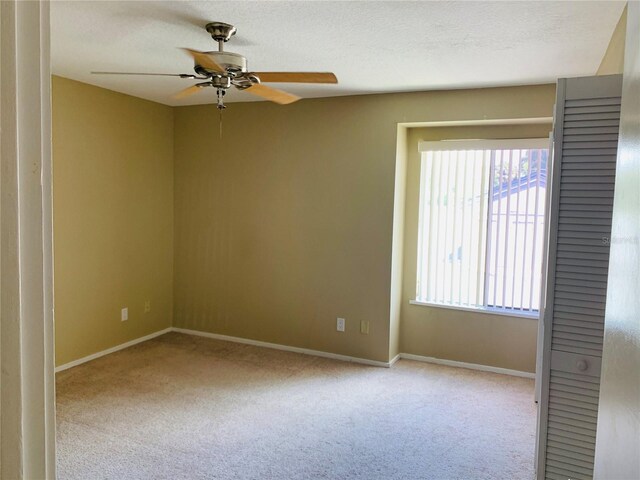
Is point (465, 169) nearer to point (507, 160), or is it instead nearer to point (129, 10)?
point (507, 160)

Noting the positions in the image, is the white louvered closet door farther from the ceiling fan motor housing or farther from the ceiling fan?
the ceiling fan motor housing

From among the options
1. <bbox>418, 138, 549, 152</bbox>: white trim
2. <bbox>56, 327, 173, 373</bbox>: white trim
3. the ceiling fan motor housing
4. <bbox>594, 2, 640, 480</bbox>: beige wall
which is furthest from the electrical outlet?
<bbox>594, 2, 640, 480</bbox>: beige wall

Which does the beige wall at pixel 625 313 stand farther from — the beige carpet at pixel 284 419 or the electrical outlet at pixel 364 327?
the electrical outlet at pixel 364 327

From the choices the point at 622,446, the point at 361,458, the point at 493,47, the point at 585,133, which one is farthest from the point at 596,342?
the point at 493,47

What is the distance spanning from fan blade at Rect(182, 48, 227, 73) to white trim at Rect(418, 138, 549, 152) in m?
2.44

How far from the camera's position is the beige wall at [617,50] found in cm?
232

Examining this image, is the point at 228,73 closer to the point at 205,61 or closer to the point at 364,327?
the point at 205,61

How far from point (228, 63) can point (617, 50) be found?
6.27ft

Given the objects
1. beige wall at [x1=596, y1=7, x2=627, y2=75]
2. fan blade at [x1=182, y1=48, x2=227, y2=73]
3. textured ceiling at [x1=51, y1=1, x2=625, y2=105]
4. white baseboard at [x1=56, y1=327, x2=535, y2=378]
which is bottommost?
white baseboard at [x1=56, y1=327, x2=535, y2=378]

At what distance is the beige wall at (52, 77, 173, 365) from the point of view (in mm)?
4242

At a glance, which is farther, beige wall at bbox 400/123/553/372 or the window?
beige wall at bbox 400/123/553/372

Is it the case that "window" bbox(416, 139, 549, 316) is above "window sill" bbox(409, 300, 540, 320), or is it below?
above

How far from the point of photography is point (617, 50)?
2.47 metres

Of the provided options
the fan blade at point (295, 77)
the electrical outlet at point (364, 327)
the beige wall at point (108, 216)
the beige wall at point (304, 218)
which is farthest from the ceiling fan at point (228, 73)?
the electrical outlet at point (364, 327)
